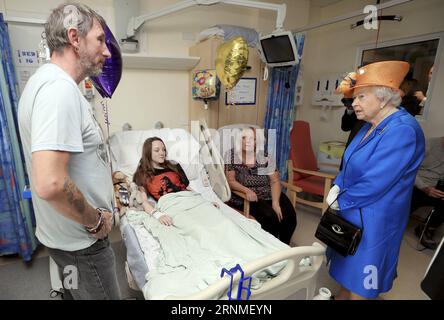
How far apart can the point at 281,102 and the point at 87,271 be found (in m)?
2.59

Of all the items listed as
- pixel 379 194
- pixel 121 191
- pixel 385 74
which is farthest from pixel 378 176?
pixel 121 191

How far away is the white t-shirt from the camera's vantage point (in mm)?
735

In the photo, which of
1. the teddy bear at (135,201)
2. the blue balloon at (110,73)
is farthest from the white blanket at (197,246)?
the blue balloon at (110,73)

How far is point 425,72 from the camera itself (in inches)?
115

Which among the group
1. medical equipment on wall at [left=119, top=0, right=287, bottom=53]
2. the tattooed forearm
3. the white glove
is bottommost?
the white glove

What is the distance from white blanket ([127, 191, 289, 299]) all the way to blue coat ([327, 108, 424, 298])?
454 mm

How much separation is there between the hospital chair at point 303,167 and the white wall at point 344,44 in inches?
29.1

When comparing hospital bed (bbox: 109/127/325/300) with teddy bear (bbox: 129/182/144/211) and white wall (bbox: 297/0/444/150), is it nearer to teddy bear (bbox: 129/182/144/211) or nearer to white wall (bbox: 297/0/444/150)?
teddy bear (bbox: 129/182/144/211)

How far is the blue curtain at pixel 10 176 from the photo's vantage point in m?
1.90

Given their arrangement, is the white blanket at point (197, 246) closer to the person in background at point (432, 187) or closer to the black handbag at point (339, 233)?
the black handbag at point (339, 233)

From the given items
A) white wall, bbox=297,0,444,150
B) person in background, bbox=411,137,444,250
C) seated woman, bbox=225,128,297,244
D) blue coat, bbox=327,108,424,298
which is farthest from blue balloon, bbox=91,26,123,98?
white wall, bbox=297,0,444,150

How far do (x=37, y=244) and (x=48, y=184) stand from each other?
2.11 m
